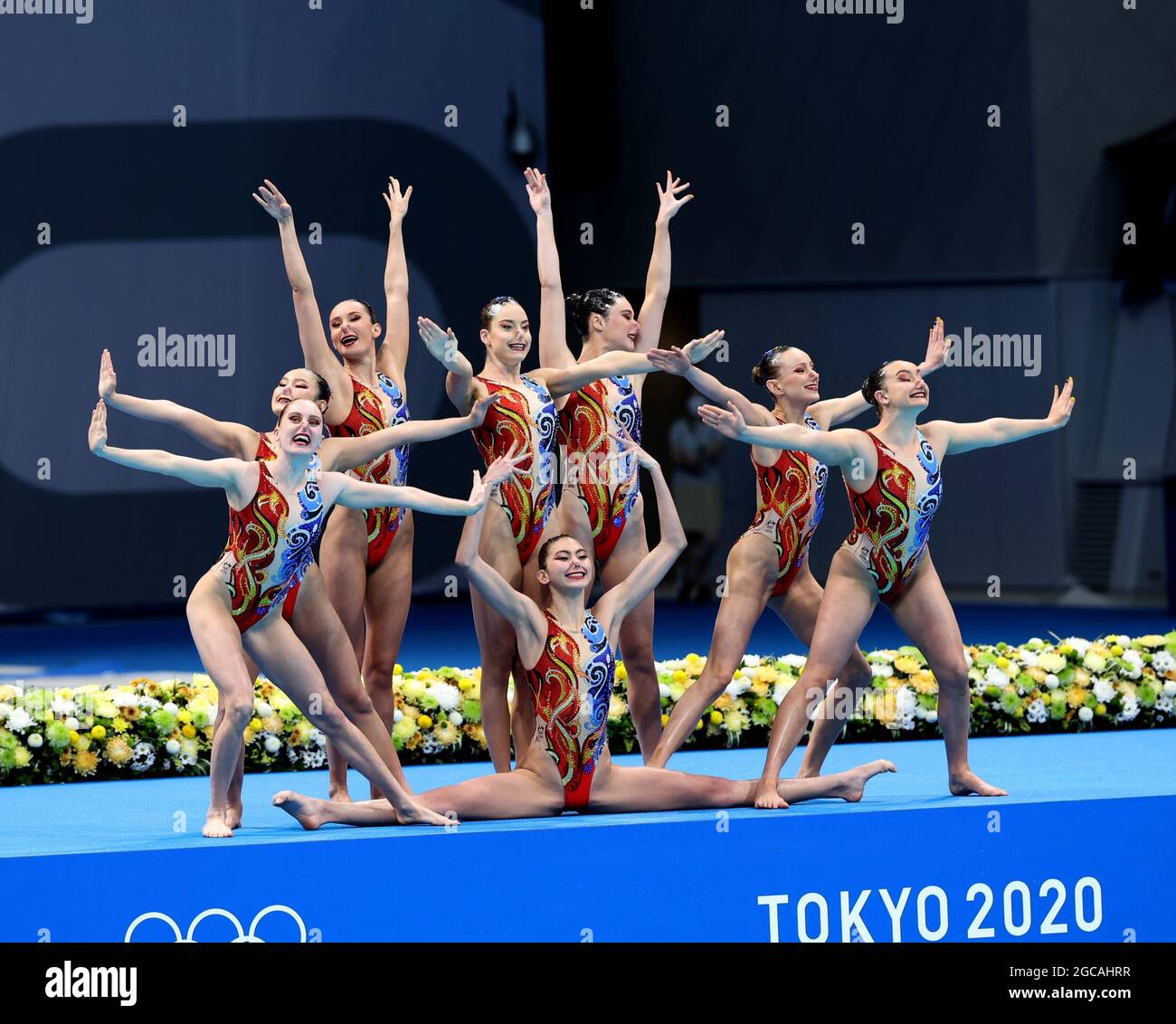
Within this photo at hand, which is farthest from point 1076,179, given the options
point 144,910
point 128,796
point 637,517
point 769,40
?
point 144,910

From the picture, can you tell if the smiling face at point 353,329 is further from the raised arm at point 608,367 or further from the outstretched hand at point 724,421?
the outstretched hand at point 724,421

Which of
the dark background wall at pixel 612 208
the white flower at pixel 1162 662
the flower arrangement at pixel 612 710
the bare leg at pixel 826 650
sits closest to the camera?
the bare leg at pixel 826 650

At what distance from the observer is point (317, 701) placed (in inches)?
191

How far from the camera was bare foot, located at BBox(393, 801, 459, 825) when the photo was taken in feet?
16.0

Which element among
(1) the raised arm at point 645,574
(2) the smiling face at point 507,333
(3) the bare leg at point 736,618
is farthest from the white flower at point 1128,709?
(2) the smiling face at point 507,333

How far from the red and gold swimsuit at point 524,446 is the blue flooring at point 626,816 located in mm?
1093

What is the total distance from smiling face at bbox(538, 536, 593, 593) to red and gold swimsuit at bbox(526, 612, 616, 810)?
0.13m

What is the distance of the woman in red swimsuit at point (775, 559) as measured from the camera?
222 inches

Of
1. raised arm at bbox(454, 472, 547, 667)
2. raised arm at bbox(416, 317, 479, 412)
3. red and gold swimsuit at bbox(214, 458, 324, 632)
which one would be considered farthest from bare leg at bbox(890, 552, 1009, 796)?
red and gold swimsuit at bbox(214, 458, 324, 632)

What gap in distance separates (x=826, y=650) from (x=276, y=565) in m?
1.75

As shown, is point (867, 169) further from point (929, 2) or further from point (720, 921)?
point (720, 921)

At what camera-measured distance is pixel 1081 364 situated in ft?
42.6

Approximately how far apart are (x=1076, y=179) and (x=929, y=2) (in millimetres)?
1782

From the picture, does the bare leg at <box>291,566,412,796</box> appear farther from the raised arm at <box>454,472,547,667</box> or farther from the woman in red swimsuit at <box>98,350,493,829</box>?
the raised arm at <box>454,472,547,667</box>
